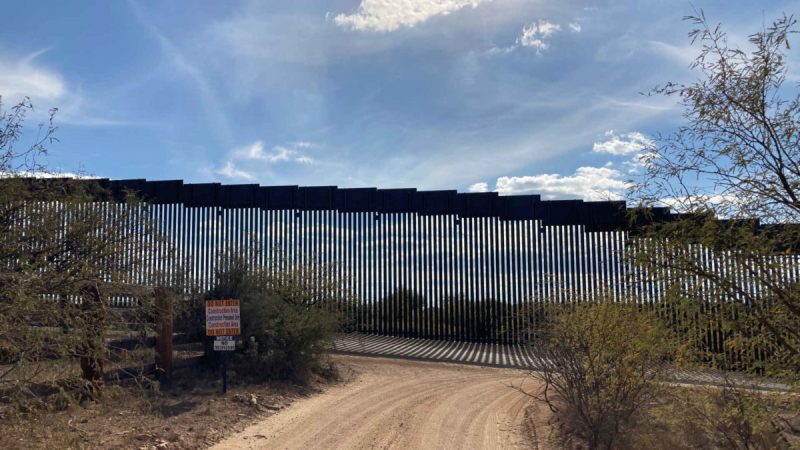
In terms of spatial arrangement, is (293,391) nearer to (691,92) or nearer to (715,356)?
(715,356)

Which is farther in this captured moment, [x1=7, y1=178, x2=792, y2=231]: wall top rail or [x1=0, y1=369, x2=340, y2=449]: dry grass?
[x1=7, y1=178, x2=792, y2=231]: wall top rail

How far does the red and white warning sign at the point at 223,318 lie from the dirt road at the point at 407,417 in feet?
7.31

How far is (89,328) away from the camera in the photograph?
21.1 ft

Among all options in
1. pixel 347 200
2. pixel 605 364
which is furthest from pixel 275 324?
pixel 347 200

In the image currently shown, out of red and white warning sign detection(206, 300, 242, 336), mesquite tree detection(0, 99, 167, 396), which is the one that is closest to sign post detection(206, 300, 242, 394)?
red and white warning sign detection(206, 300, 242, 336)

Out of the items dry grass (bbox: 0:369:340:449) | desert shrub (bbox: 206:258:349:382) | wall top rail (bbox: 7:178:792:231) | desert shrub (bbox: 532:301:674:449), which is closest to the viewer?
dry grass (bbox: 0:369:340:449)

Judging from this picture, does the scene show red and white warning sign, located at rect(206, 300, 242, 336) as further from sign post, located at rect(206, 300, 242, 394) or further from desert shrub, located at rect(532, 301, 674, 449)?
desert shrub, located at rect(532, 301, 674, 449)

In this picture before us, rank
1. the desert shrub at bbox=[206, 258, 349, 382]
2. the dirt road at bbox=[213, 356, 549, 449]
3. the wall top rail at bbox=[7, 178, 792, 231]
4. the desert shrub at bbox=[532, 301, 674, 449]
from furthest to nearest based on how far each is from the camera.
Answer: the wall top rail at bbox=[7, 178, 792, 231]
the desert shrub at bbox=[206, 258, 349, 382]
the dirt road at bbox=[213, 356, 549, 449]
the desert shrub at bbox=[532, 301, 674, 449]

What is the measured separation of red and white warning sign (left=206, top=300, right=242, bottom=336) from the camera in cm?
1269

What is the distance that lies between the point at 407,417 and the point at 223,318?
4.63 meters

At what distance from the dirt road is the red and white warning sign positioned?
2229 mm

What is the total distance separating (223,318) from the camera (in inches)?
503

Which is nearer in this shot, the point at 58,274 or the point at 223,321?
the point at 58,274

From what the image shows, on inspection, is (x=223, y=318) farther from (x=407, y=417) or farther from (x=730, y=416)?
(x=730, y=416)
